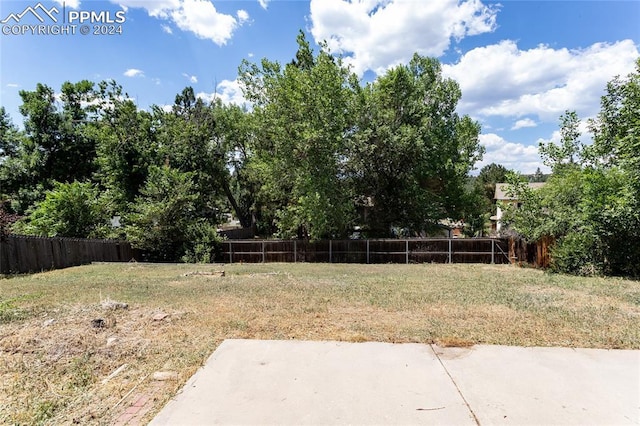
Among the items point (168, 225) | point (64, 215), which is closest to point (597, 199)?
point (168, 225)

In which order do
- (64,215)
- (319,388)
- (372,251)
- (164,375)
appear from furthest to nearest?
(372,251) → (64,215) → (164,375) → (319,388)

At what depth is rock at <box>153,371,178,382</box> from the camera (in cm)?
322

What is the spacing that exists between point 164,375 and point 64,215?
15.9 metres

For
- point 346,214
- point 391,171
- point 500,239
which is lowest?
point 500,239

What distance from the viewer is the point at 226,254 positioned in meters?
18.3

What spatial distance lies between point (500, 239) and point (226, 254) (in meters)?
12.9

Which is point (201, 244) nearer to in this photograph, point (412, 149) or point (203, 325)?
point (412, 149)

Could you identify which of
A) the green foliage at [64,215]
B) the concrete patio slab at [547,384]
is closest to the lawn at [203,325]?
the concrete patio slab at [547,384]

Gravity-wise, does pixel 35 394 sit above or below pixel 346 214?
below

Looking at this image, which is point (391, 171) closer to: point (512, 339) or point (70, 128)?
point (512, 339)

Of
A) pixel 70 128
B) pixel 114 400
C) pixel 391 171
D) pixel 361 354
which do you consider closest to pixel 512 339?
pixel 361 354

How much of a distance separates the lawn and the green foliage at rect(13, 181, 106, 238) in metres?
8.76

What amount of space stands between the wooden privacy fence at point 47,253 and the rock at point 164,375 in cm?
1088

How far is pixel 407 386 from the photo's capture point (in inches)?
118
